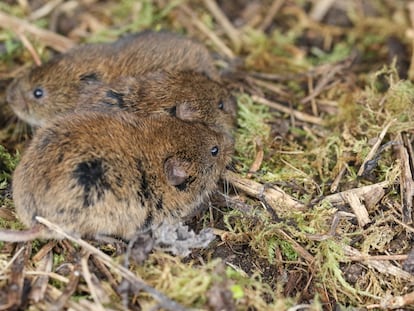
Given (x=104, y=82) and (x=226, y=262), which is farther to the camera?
(x=104, y=82)

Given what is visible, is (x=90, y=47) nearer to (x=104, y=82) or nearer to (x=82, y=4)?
(x=104, y=82)

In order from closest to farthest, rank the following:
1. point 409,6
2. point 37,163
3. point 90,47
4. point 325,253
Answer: point 37,163
point 325,253
point 90,47
point 409,6

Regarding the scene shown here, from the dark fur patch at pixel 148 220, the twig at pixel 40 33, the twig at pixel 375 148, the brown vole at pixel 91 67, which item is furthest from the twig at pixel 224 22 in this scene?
the dark fur patch at pixel 148 220

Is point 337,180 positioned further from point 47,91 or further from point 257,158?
point 47,91

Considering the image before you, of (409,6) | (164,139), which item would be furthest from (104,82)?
(409,6)

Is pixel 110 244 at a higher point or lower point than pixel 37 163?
lower

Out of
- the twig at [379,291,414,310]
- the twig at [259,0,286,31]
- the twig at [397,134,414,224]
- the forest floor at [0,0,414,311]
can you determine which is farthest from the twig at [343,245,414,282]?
the twig at [259,0,286,31]

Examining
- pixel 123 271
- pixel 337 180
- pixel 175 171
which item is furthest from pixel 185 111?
pixel 123 271

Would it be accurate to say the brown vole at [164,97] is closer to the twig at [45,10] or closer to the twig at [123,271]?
the twig at [123,271]
